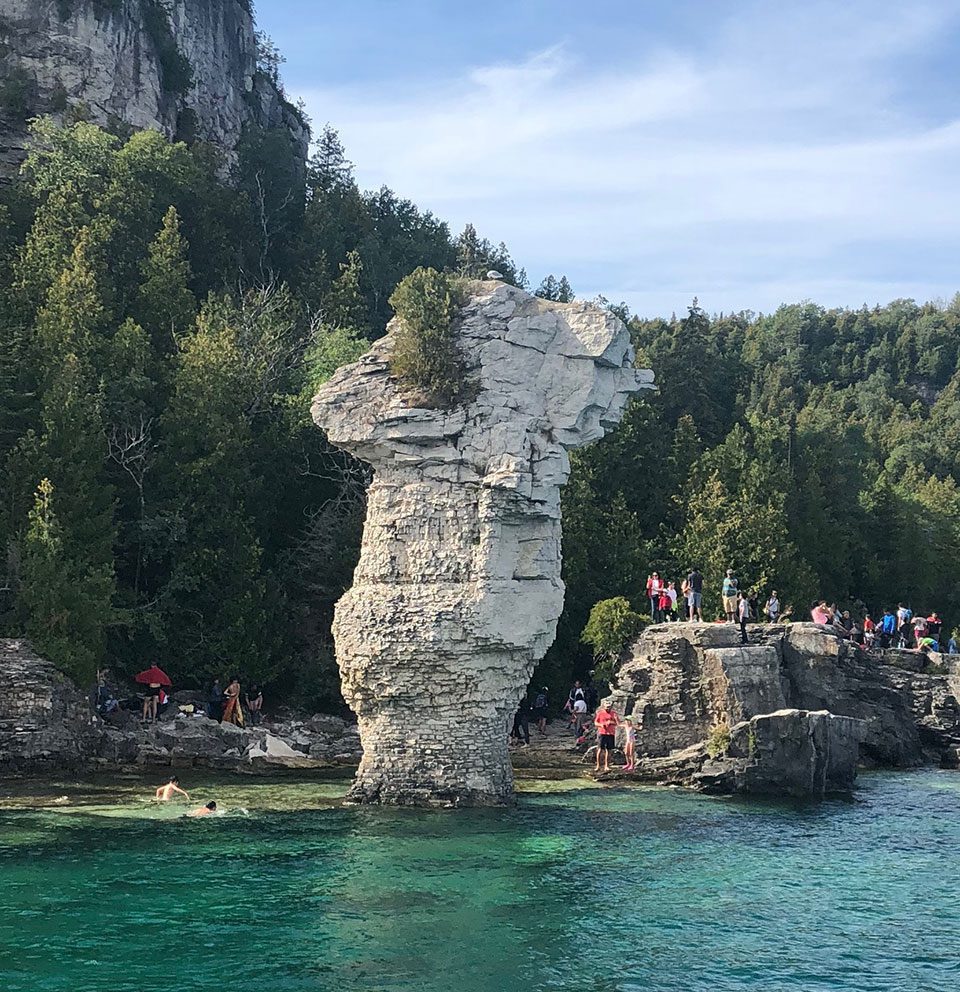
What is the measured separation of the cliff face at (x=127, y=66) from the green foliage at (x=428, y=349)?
33524 millimetres

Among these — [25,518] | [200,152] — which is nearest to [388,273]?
[200,152]

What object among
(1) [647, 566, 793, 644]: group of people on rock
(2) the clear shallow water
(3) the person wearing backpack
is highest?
(1) [647, 566, 793, 644]: group of people on rock

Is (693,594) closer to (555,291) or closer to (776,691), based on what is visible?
(776,691)

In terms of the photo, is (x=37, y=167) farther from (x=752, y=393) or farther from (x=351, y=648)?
(x=752, y=393)

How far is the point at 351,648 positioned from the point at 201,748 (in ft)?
24.4

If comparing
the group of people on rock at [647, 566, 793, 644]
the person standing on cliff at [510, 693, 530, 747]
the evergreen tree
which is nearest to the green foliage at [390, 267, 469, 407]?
the group of people on rock at [647, 566, 793, 644]

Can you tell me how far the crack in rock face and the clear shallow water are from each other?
1.54 meters

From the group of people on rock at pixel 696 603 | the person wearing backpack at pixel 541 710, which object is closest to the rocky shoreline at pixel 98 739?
the person wearing backpack at pixel 541 710

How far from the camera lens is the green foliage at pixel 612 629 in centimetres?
3522

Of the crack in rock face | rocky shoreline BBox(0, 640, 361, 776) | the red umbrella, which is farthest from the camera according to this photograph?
the red umbrella

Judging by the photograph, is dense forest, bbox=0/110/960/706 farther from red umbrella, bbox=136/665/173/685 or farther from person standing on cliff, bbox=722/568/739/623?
person standing on cliff, bbox=722/568/739/623

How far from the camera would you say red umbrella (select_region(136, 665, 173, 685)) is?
109ft

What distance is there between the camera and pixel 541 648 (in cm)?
2514

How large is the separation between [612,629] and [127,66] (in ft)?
127
